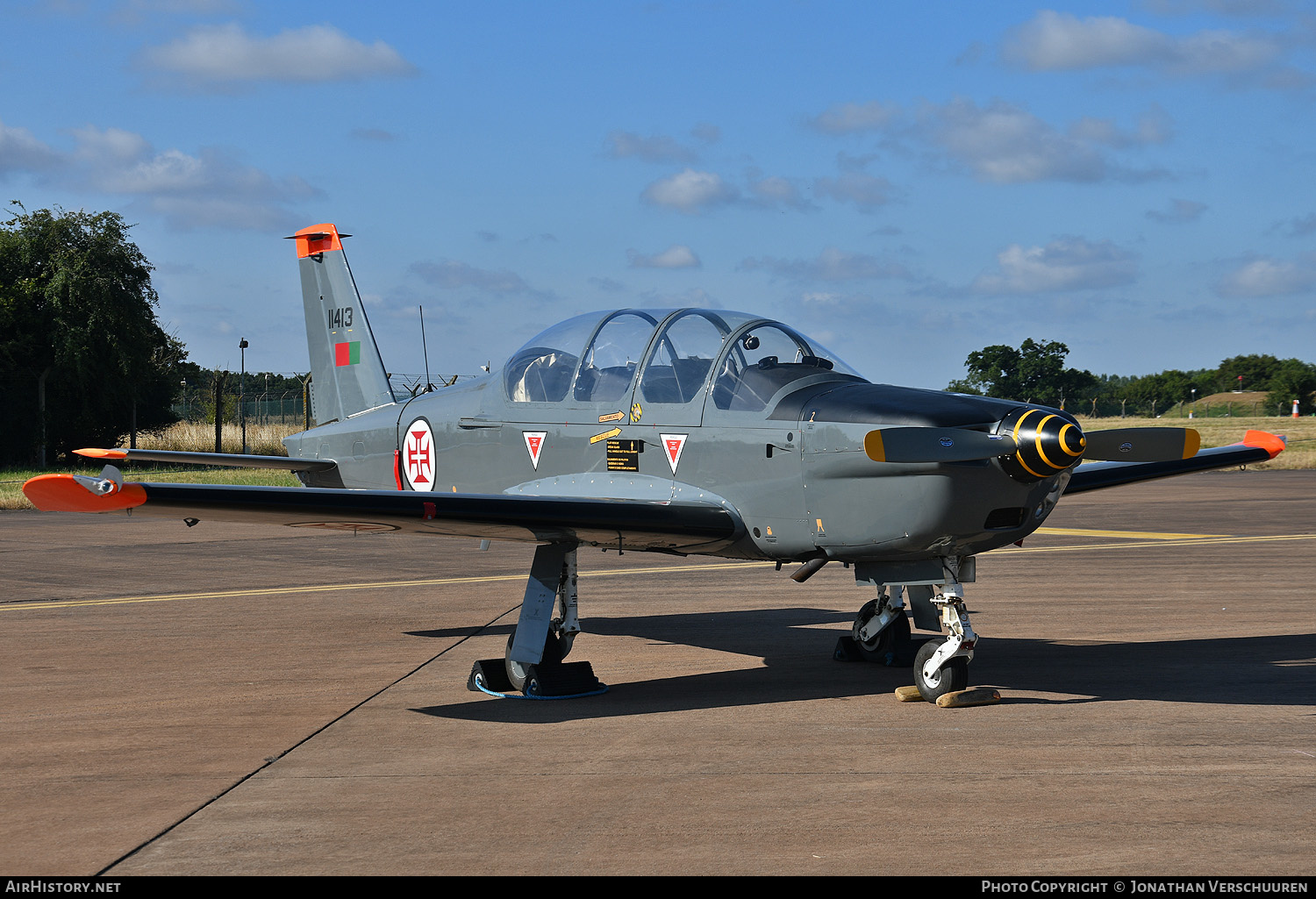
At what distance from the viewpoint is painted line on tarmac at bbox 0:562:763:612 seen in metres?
12.8

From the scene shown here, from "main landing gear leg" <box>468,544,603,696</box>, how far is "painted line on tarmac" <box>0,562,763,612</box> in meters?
6.08

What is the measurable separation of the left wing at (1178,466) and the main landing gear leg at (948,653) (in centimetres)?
265

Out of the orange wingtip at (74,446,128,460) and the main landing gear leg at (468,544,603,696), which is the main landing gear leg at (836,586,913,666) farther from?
the orange wingtip at (74,446,128,460)

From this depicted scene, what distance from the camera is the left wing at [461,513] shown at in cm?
677

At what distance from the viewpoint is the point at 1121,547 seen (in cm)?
1773

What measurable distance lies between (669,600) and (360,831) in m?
7.92

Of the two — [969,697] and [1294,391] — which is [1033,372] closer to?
[1294,391]

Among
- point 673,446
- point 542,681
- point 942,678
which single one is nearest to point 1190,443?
point 942,678

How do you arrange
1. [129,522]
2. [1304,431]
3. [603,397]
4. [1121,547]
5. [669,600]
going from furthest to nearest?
[1304,431] < [129,522] < [1121,547] < [669,600] < [603,397]

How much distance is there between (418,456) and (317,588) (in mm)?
4455

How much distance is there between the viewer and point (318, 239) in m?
13.0

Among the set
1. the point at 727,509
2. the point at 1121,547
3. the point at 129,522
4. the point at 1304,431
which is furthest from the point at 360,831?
the point at 1304,431

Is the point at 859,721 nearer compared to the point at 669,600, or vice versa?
the point at 859,721
